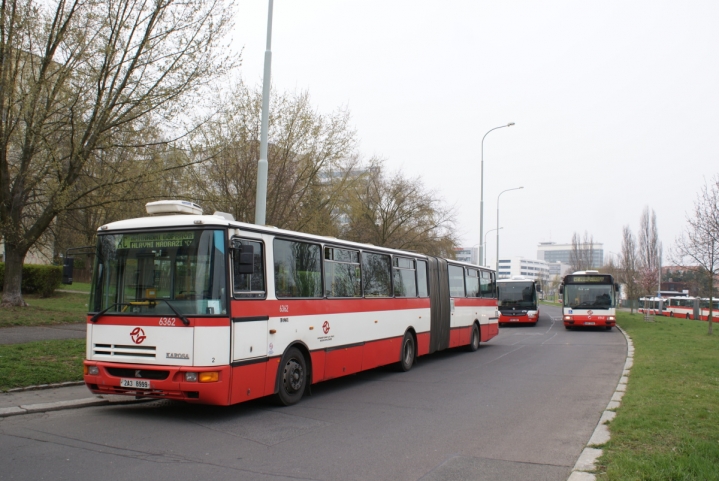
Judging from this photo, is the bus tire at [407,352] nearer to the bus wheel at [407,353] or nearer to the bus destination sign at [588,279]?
the bus wheel at [407,353]

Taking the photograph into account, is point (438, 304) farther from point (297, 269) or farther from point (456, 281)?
point (297, 269)

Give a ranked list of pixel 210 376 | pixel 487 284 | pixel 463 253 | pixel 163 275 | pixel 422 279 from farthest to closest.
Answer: pixel 463 253, pixel 487 284, pixel 422 279, pixel 163 275, pixel 210 376

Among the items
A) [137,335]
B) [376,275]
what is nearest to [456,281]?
[376,275]

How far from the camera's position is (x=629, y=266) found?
55938 millimetres

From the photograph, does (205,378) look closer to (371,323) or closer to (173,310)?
(173,310)

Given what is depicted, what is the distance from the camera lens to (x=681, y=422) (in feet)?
26.1

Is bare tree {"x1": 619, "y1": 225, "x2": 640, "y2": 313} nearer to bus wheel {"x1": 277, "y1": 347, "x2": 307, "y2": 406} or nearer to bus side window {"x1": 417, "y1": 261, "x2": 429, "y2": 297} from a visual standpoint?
→ bus side window {"x1": 417, "y1": 261, "x2": 429, "y2": 297}

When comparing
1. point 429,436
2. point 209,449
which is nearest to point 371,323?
point 429,436

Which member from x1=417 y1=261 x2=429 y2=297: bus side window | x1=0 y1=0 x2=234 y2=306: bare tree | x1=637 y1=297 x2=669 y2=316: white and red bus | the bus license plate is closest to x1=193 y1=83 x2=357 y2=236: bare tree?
x1=0 y1=0 x2=234 y2=306: bare tree

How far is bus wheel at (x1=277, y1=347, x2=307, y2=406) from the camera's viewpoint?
9594 mm

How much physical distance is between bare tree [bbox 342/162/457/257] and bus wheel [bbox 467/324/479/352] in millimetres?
22115

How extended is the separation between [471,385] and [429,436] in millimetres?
4709

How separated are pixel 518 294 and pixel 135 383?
99.2 feet

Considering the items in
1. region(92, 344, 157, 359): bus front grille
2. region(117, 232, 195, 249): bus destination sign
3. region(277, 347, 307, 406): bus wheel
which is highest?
region(117, 232, 195, 249): bus destination sign
